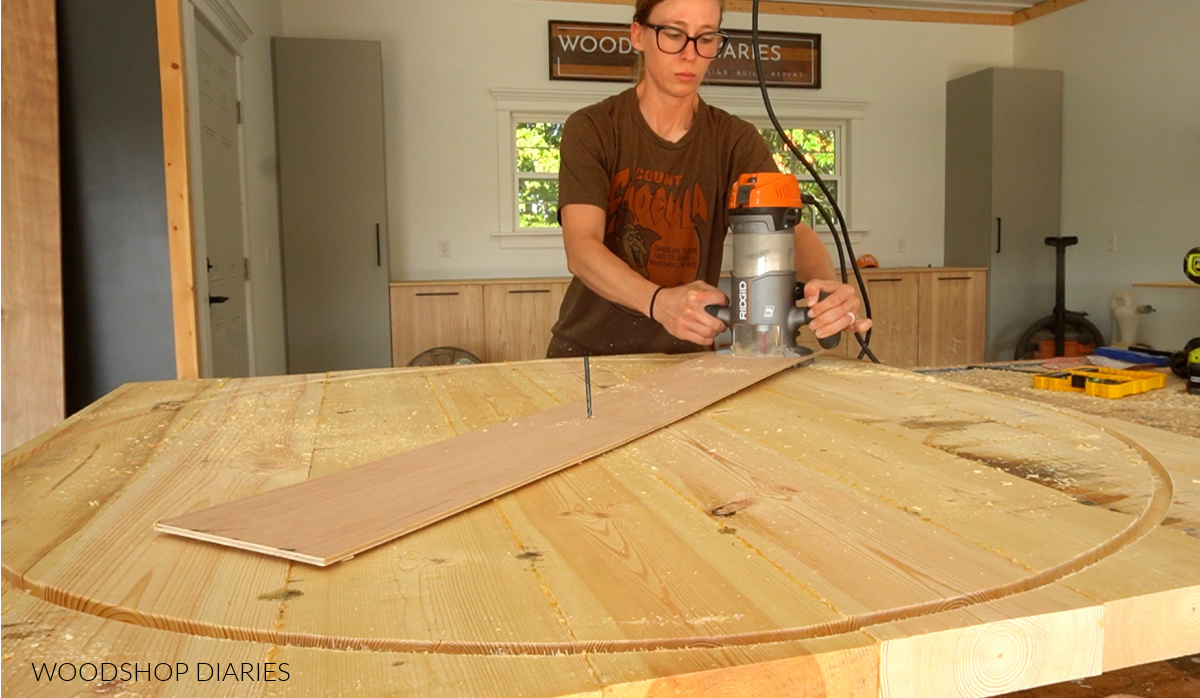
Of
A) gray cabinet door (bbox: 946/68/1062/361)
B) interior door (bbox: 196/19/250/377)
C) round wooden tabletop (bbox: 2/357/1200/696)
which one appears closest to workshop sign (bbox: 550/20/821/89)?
gray cabinet door (bbox: 946/68/1062/361)

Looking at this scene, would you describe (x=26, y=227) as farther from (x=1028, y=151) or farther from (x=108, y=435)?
(x=1028, y=151)

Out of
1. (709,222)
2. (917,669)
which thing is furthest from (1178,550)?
(709,222)

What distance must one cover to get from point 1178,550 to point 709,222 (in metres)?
1.49

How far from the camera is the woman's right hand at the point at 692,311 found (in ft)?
4.99

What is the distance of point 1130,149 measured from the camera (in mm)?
5539

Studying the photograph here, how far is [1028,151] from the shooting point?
599cm

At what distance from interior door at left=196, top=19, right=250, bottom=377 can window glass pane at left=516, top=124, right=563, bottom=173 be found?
7.15 feet

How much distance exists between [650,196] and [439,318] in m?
3.35

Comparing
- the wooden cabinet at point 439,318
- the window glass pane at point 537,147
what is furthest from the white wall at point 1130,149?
the wooden cabinet at point 439,318

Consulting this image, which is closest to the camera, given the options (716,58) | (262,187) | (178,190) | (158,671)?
(158,671)

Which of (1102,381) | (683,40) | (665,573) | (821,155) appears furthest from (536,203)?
(665,573)

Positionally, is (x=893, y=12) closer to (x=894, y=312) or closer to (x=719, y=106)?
(x=719, y=106)

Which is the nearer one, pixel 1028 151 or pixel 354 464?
pixel 354 464

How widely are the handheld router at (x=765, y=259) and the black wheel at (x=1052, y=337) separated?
4870 mm
